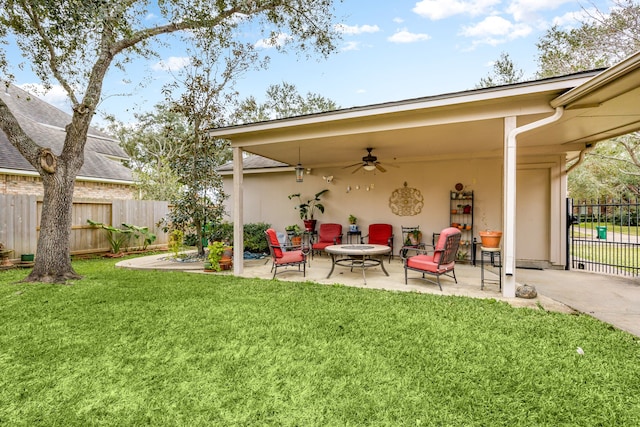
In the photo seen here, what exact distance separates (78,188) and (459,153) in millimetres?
13322

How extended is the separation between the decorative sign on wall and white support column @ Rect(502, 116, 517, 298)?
3.69m

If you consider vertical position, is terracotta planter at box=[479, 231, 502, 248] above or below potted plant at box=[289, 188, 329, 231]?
below

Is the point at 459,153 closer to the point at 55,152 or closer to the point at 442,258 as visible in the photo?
the point at 442,258

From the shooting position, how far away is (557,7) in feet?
31.2

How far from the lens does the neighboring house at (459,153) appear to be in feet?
14.1

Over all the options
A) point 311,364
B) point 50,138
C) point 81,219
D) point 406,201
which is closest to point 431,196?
point 406,201

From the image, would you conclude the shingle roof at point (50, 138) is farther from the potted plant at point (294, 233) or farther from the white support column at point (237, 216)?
the potted plant at point (294, 233)

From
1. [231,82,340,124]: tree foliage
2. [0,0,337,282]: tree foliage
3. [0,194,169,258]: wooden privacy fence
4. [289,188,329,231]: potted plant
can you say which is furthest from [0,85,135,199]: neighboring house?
[231,82,340,124]: tree foliage

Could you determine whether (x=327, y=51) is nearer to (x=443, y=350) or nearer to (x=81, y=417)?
(x=443, y=350)

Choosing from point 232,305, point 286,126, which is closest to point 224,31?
point 286,126

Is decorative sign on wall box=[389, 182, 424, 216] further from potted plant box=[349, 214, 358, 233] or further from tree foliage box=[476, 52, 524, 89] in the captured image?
tree foliage box=[476, 52, 524, 89]

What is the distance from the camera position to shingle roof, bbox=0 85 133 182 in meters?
10.8

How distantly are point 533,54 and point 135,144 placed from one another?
24.8 meters

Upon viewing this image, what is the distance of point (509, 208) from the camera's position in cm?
451
